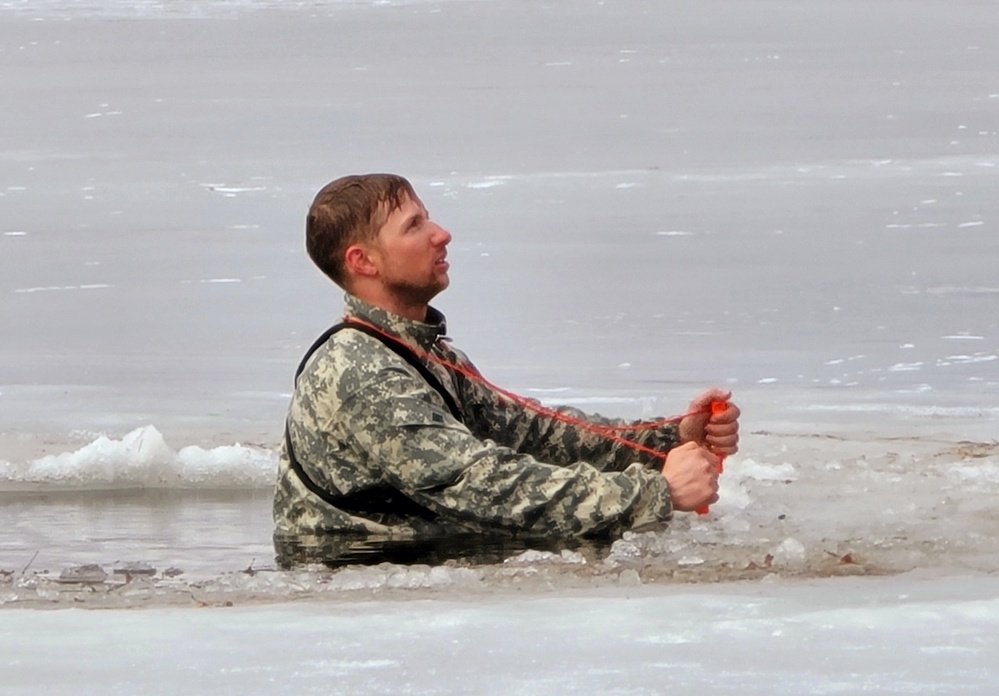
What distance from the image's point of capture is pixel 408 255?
366 cm

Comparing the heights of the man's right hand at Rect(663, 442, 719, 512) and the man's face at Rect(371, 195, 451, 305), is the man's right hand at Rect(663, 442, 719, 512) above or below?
below

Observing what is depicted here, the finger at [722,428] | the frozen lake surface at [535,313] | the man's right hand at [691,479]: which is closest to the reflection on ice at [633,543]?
the frozen lake surface at [535,313]

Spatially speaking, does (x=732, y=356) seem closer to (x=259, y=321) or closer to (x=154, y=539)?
(x=259, y=321)

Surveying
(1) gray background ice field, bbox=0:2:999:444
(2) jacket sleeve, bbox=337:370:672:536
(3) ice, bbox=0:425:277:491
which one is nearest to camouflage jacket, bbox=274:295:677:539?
(2) jacket sleeve, bbox=337:370:672:536

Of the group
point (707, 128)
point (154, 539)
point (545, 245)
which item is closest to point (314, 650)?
point (154, 539)

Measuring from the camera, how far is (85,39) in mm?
12359

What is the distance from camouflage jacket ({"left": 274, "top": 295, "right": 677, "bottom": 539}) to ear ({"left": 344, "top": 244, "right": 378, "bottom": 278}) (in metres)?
0.07

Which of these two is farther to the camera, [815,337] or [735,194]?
[735,194]

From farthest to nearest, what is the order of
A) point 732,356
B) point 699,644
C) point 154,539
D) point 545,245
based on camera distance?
1. point 545,245
2. point 732,356
3. point 154,539
4. point 699,644

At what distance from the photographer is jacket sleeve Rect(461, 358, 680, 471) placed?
4.05 meters

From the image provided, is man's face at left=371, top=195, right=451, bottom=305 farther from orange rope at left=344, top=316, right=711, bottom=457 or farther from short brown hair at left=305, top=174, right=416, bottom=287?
orange rope at left=344, top=316, right=711, bottom=457

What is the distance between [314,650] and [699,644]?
0.64 m

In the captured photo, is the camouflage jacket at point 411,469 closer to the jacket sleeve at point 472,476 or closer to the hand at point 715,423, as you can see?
the jacket sleeve at point 472,476

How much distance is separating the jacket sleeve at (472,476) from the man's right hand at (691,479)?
0.03 meters
